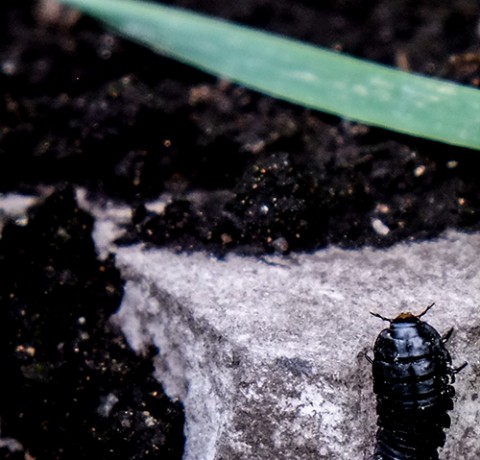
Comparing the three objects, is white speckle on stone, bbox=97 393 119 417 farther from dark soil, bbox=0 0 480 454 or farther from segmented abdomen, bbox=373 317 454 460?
segmented abdomen, bbox=373 317 454 460

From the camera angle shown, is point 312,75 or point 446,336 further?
point 312,75

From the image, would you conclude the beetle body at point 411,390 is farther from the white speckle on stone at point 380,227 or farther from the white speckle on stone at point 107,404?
the white speckle on stone at point 107,404

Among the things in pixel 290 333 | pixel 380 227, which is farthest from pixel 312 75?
pixel 290 333

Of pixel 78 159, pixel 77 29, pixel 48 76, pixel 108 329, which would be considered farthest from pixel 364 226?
pixel 77 29

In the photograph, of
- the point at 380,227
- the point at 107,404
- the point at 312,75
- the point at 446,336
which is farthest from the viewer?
the point at 312,75

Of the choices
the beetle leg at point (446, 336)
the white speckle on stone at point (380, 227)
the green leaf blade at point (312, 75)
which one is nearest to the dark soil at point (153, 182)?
the white speckle on stone at point (380, 227)

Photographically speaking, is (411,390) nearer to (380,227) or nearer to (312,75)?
(380,227)
